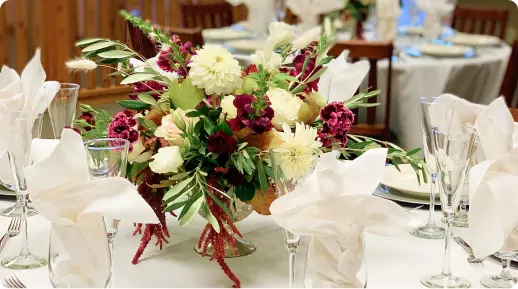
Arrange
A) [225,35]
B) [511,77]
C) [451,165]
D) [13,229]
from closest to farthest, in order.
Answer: [451,165], [13,229], [511,77], [225,35]

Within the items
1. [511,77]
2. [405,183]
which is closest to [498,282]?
[405,183]

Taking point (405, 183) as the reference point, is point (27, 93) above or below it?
above

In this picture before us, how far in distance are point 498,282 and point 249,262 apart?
381 millimetres

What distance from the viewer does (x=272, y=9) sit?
364cm

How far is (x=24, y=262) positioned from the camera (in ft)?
3.48

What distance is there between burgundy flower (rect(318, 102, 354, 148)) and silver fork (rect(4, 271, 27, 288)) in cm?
49

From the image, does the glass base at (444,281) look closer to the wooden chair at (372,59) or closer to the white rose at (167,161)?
the white rose at (167,161)

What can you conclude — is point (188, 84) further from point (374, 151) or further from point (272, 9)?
point (272, 9)

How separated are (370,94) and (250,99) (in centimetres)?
30

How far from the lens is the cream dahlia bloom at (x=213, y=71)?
3.36 ft

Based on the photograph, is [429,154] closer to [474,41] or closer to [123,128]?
[123,128]

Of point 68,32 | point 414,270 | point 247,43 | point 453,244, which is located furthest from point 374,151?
point 68,32

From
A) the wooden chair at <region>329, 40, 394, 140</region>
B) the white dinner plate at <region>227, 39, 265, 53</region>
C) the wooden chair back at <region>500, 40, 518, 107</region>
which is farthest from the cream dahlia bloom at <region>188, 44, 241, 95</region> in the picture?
the wooden chair back at <region>500, 40, 518, 107</region>

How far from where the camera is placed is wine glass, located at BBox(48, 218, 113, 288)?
82 cm
